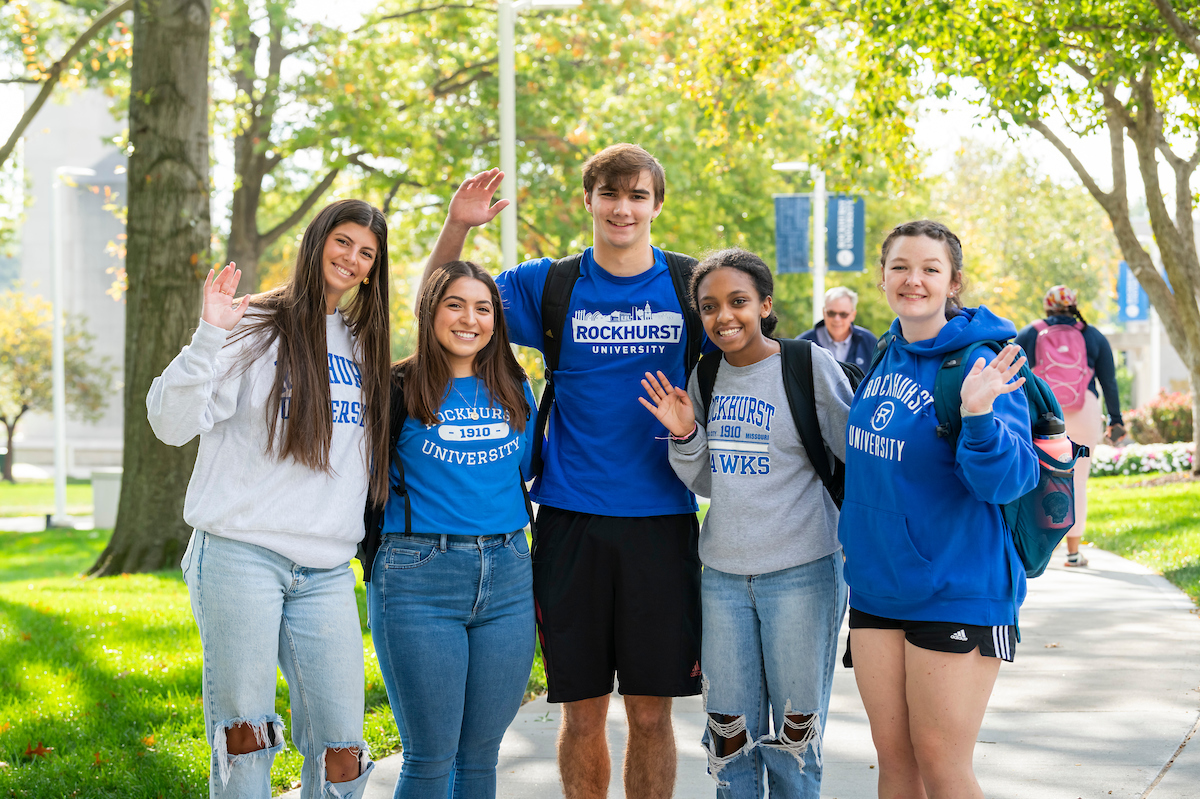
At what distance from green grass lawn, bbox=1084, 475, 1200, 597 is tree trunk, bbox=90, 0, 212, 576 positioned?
8501mm

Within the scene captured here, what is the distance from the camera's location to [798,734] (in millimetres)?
3197

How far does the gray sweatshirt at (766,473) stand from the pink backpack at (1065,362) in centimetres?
595

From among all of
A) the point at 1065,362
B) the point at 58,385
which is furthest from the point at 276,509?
the point at 58,385

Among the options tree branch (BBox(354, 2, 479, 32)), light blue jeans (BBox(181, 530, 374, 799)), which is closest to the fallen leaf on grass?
light blue jeans (BBox(181, 530, 374, 799))

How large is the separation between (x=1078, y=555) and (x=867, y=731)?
5.03 metres

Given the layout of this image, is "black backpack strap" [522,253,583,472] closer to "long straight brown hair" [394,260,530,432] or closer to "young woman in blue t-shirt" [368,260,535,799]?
"long straight brown hair" [394,260,530,432]

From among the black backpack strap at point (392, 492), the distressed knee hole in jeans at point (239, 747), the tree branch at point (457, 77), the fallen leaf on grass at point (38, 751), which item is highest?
the tree branch at point (457, 77)

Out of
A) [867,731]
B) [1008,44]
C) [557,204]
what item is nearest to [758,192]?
[557,204]

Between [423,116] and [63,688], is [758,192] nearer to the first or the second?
[423,116]

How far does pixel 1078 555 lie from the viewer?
29.6 ft

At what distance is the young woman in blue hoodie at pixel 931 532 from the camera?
2732 mm

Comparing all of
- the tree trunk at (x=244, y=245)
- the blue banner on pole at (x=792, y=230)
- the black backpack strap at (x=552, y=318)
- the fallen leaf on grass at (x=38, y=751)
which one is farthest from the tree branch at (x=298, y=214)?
the black backpack strap at (x=552, y=318)

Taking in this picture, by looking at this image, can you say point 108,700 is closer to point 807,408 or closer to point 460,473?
point 460,473

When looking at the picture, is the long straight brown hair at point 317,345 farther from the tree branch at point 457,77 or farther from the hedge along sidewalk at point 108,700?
the tree branch at point 457,77
